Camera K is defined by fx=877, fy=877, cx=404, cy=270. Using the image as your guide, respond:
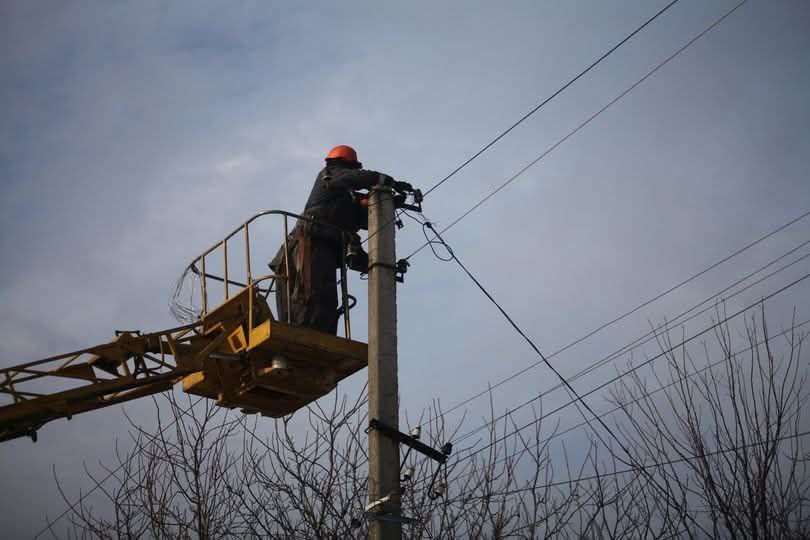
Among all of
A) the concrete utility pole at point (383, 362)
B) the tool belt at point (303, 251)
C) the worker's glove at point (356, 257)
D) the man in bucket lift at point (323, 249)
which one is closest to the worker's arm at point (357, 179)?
the man in bucket lift at point (323, 249)

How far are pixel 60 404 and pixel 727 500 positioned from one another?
7.11 meters

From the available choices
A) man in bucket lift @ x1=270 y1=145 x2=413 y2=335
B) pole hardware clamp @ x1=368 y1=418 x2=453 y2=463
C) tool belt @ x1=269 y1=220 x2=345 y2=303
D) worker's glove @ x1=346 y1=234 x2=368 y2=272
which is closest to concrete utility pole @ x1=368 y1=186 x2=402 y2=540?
pole hardware clamp @ x1=368 y1=418 x2=453 y2=463

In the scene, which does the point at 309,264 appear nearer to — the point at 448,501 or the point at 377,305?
the point at 377,305

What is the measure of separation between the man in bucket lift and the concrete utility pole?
0.81 meters

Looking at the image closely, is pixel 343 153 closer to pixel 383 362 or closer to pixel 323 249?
pixel 323 249

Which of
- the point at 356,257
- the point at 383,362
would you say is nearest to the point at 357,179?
the point at 356,257

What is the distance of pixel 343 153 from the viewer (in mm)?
11422

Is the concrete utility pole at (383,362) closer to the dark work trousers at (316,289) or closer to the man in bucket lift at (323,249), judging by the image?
the man in bucket lift at (323,249)

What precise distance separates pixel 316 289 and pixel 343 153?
207 centimetres

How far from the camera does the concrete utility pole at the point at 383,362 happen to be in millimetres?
7668

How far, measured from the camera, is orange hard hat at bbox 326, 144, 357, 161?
11391 mm

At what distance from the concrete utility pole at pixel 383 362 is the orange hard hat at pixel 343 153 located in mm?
2188

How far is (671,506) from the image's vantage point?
8.12m

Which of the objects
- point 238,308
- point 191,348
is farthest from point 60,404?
point 238,308
